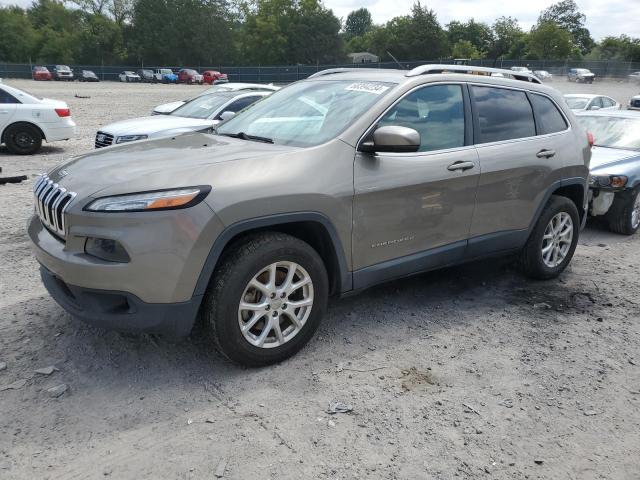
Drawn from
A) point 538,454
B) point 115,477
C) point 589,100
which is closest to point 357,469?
point 538,454

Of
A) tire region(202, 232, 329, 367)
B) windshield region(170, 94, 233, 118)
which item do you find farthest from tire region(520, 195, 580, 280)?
windshield region(170, 94, 233, 118)

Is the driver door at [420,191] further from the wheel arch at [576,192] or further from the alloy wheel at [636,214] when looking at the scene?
the alloy wheel at [636,214]

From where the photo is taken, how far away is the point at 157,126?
373 inches

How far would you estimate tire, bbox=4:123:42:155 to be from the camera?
1133cm

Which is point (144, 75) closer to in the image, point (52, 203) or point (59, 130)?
point (59, 130)

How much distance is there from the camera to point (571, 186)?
5.29 metres

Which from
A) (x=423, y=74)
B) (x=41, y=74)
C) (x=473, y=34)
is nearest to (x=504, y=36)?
(x=473, y=34)

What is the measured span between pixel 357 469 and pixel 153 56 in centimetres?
9086

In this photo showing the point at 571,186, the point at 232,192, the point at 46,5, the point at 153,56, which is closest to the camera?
the point at 232,192

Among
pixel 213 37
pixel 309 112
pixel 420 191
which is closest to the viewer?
pixel 420 191

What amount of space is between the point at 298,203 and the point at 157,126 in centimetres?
680

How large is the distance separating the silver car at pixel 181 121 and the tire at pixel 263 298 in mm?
5124

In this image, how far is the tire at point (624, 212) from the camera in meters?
7.07

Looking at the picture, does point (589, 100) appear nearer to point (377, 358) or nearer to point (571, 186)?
point (571, 186)
